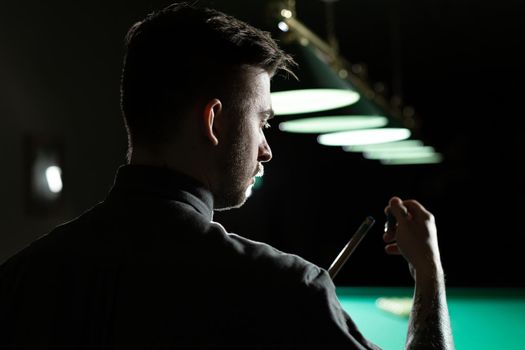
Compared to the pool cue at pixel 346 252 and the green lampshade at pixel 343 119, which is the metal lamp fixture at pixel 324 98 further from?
the pool cue at pixel 346 252

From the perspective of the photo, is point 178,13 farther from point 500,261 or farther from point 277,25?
point 500,261

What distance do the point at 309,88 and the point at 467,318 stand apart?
238 centimetres

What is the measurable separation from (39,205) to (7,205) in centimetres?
21

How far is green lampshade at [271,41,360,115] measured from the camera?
1990 mm

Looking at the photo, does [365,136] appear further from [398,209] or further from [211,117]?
[211,117]

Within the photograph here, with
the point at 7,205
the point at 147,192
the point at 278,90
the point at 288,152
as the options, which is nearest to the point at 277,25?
the point at 278,90

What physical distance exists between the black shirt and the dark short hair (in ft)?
0.25

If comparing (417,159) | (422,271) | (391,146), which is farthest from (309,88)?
(417,159)

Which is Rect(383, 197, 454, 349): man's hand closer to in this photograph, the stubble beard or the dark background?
the stubble beard

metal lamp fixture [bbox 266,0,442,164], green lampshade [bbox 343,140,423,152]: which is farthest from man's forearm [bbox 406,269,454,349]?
green lampshade [bbox 343,140,423,152]

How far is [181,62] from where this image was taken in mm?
834

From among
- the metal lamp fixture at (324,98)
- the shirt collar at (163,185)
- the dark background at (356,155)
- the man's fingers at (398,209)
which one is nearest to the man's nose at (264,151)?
the shirt collar at (163,185)

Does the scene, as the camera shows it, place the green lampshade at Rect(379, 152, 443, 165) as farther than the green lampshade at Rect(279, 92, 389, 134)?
Yes

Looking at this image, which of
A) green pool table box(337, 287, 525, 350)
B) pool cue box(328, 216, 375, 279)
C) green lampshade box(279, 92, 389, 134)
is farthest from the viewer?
green pool table box(337, 287, 525, 350)
